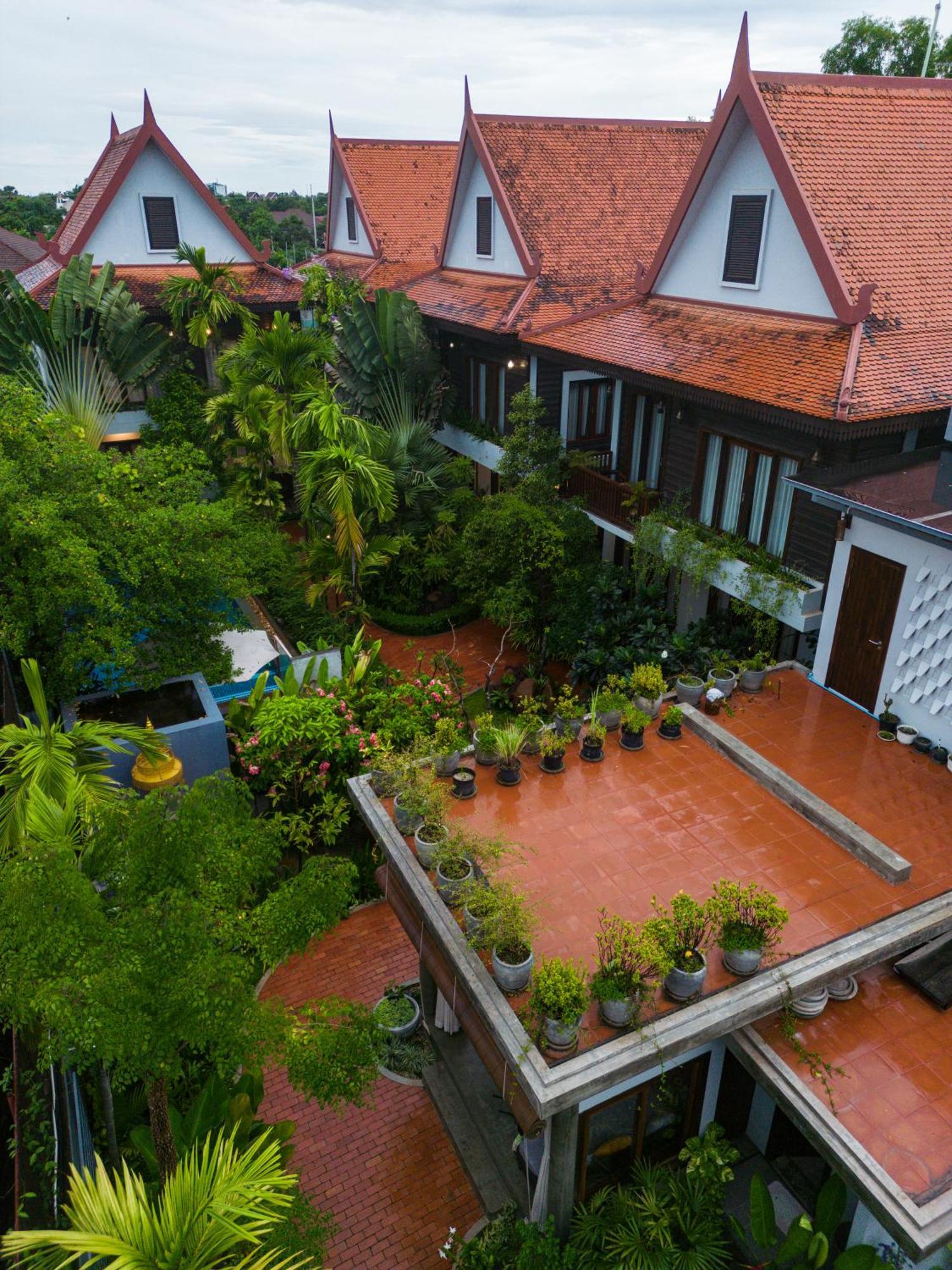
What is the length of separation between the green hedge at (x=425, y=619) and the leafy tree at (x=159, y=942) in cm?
1410

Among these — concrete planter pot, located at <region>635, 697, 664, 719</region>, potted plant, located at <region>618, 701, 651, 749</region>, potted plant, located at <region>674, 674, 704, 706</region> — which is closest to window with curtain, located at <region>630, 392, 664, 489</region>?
potted plant, located at <region>674, 674, 704, 706</region>

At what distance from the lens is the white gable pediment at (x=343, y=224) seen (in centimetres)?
3139

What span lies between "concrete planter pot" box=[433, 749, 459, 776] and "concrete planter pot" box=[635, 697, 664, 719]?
123 inches

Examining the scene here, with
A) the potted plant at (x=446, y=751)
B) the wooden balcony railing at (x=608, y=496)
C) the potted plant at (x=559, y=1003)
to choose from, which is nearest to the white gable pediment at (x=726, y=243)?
the wooden balcony railing at (x=608, y=496)

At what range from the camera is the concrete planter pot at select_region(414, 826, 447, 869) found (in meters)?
9.99

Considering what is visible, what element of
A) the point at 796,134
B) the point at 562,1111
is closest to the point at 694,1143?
the point at 562,1111

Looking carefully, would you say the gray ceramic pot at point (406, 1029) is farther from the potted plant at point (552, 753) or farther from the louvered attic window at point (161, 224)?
the louvered attic window at point (161, 224)

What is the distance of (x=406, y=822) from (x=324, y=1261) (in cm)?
Answer: 470

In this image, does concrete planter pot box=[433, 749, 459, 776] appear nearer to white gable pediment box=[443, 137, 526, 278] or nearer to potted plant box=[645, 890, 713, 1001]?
potted plant box=[645, 890, 713, 1001]

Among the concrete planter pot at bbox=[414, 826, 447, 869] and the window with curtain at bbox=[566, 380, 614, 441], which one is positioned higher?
the window with curtain at bbox=[566, 380, 614, 441]

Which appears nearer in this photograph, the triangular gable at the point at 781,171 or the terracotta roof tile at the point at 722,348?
the terracotta roof tile at the point at 722,348

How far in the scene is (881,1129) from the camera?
7672 millimetres

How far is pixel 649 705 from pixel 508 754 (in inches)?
104

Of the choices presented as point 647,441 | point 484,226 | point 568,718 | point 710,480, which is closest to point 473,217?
point 484,226
